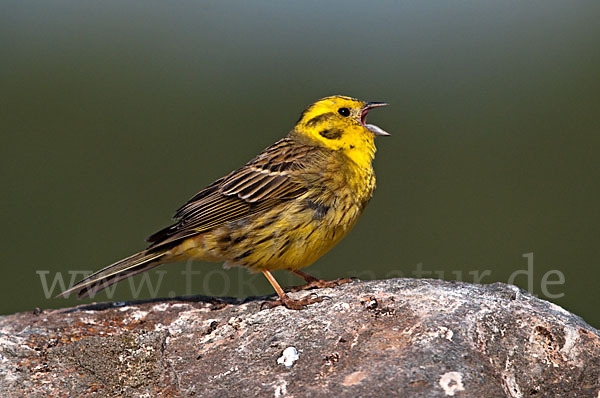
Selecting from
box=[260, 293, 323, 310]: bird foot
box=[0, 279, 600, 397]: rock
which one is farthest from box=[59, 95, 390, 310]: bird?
box=[0, 279, 600, 397]: rock

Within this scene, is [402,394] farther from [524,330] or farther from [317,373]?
[524,330]

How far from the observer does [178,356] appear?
4.21 metres

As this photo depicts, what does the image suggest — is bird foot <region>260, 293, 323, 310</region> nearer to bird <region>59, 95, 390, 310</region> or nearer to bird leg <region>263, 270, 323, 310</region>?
bird leg <region>263, 270, 323, 310</region>

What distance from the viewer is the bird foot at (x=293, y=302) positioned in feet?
14.6

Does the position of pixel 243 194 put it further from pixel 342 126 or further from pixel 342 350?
pixel 342 350

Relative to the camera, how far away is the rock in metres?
3.53

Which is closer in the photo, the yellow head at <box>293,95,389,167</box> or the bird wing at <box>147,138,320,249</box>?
the bird wing at <box>147,138,320,249</box>

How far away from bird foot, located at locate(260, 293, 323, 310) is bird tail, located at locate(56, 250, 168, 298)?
1.08m

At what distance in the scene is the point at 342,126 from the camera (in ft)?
19.1

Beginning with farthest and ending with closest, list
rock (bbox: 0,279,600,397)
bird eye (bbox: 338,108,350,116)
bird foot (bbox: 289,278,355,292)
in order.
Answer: bird eye (bbox: 338,108,350,116) < bird foot (bbox: 289,278,355,292) < rock (bbox: 0,279,600,397)

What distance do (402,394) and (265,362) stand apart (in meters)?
0.78

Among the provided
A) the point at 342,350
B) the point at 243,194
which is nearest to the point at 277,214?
the point at 243,194

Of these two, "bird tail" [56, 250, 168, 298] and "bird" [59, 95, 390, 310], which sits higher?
"bird" [59, 95, 390, 310]

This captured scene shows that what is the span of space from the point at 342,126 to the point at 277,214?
102 centimetres
